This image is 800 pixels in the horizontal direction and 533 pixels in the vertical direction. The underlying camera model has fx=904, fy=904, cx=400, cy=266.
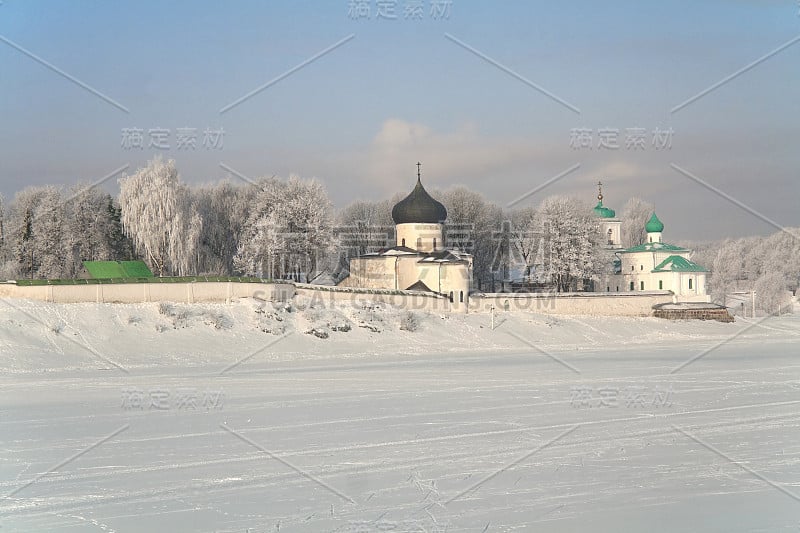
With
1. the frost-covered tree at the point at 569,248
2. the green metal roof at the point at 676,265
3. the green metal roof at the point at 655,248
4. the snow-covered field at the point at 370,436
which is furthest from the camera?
the green metal roof at the point at 655,248

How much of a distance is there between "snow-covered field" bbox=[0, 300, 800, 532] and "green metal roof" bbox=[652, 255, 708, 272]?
22078 mm

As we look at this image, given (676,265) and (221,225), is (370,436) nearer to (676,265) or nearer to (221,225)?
(221,225)

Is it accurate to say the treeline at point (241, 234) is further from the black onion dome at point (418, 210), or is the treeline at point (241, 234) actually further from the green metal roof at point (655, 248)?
the black onion dome at point (418, 210)

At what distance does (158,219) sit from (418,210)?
11.6 metres

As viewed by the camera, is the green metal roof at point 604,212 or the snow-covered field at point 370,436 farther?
the green metal roof at point 604,212

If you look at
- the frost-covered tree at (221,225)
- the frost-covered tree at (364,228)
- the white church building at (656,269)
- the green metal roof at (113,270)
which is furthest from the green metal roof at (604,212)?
the green metal roof at (113,270)

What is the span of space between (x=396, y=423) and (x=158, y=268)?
2692 centimetres

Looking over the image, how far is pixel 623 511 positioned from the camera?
8375mm

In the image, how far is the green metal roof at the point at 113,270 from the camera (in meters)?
30.7

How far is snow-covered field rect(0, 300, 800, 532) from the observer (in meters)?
8.32

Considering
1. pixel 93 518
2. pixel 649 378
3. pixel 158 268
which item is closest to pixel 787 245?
pixel 158 268

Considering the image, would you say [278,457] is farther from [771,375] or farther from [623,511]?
[771,375]

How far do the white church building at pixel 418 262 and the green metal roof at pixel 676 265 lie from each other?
1289cm

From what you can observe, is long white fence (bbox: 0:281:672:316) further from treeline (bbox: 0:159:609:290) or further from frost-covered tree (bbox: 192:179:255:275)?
frost-covered tree (bbox: 192:179:255:275)
